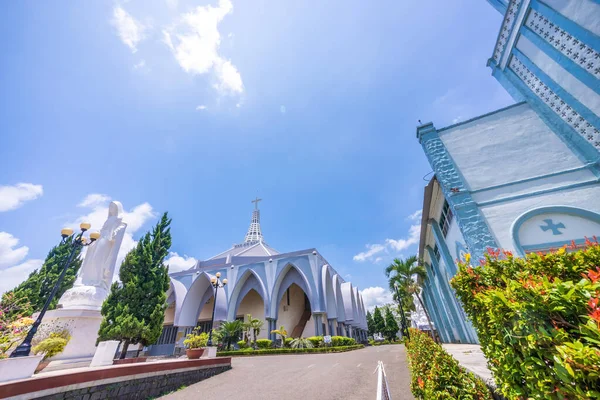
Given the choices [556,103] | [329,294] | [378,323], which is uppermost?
[556,103]

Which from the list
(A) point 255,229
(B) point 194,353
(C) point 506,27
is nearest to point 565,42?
(C) point 506,27

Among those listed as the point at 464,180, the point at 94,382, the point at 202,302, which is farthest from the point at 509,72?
the point at 202,302

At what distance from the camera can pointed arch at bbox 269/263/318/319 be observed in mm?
26438

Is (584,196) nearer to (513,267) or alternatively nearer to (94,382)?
(513,267)

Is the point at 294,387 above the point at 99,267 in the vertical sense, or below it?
below

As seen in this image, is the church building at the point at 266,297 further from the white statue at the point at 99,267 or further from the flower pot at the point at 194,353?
the white statue at the point at 99,267

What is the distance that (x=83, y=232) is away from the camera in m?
7.32

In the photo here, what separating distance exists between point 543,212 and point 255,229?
55337 mm

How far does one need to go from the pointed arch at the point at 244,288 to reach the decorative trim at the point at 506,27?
90.8 feet

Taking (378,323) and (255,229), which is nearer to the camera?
(378,323)

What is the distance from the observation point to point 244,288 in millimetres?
29328

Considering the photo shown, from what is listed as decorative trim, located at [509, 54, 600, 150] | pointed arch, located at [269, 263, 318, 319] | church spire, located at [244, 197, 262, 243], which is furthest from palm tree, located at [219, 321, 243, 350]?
church spire, located at [244, 197, 262, 243]

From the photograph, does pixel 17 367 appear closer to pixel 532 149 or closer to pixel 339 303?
pixel 532 149

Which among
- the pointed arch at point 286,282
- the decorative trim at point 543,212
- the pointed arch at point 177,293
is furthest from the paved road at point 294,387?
the pointed arch at point 177,293
